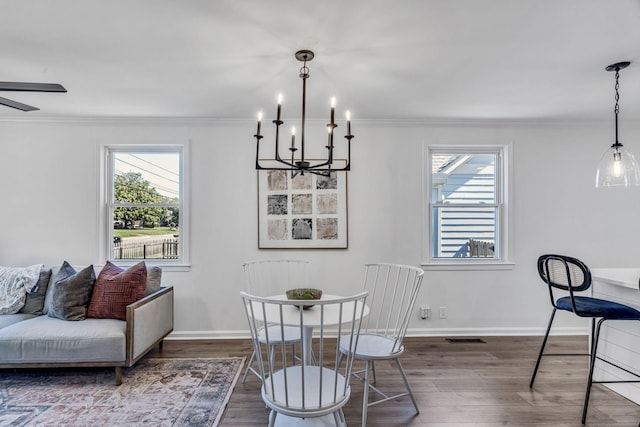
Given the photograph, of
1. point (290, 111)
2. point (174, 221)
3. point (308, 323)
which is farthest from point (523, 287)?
point (174, 221)

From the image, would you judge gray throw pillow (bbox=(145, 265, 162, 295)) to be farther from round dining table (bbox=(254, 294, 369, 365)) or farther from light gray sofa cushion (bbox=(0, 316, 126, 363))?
round dining table (bbox=(254, 294, 369, 365))

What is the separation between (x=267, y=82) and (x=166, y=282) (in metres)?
2.31

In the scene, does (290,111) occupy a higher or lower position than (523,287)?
higher

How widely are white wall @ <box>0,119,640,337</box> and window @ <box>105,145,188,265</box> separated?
18 centimetres

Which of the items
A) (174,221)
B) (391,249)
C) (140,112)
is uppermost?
(140,112)

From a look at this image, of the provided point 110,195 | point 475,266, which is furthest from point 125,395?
point 475,266

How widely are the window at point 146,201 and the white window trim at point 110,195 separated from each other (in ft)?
0.07

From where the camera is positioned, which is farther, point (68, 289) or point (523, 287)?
point (523, 287)

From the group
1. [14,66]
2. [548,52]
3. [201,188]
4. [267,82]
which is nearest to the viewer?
[548,52]

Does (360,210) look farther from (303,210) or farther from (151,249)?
(151,249)

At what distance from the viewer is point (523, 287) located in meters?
3.60

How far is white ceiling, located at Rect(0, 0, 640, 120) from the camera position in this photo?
5.62 ft

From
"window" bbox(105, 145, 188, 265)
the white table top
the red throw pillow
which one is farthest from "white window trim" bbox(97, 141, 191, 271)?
the white table top

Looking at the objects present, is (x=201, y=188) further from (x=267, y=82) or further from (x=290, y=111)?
(x=267, y=82)
